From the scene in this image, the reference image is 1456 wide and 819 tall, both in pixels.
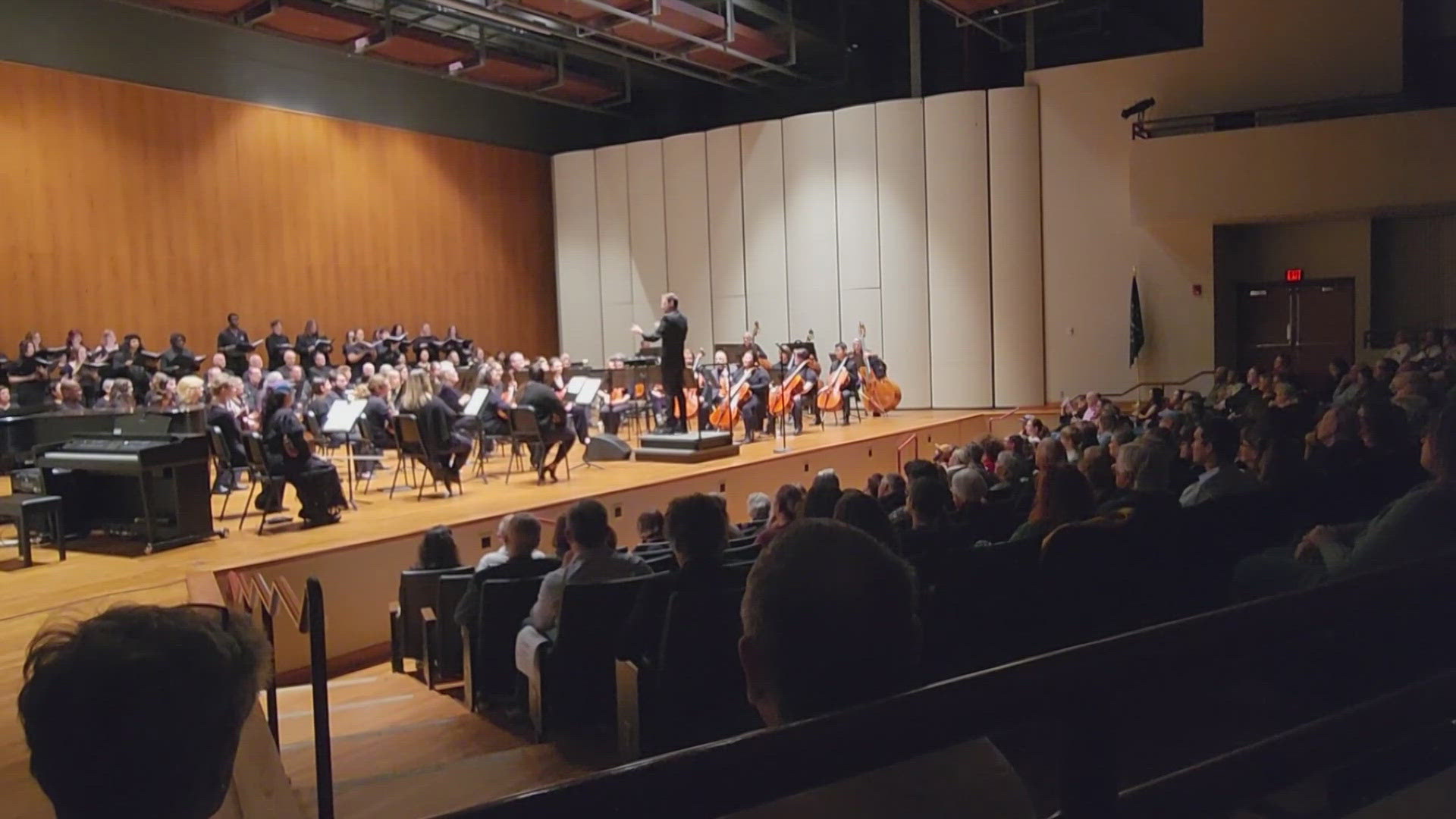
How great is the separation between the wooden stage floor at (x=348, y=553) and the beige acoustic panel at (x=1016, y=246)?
201 inches

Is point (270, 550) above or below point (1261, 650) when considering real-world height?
below

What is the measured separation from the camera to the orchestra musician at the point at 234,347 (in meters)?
13.9

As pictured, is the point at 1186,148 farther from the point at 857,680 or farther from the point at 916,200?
the point at 857,680

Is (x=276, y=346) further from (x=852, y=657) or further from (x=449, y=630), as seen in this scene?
(x=852, y=657)

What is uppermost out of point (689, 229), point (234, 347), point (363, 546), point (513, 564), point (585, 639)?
point (689, 229)

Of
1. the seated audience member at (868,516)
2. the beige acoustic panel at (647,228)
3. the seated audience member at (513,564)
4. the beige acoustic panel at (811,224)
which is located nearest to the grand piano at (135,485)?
the seated audience member at (513,564)

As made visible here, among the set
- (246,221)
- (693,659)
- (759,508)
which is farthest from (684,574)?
(246,221)

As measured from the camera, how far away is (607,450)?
35.9 feet

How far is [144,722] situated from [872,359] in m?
14.0

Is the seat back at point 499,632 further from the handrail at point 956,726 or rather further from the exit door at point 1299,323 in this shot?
the exit door at point 1299,323

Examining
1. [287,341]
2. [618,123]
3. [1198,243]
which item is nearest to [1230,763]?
[1198,243]

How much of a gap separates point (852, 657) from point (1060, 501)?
9.83 ft

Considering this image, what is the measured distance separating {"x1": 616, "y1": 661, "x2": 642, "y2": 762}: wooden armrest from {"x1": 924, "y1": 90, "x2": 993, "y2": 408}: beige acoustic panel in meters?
12.5

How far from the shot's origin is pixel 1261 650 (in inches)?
47.1
